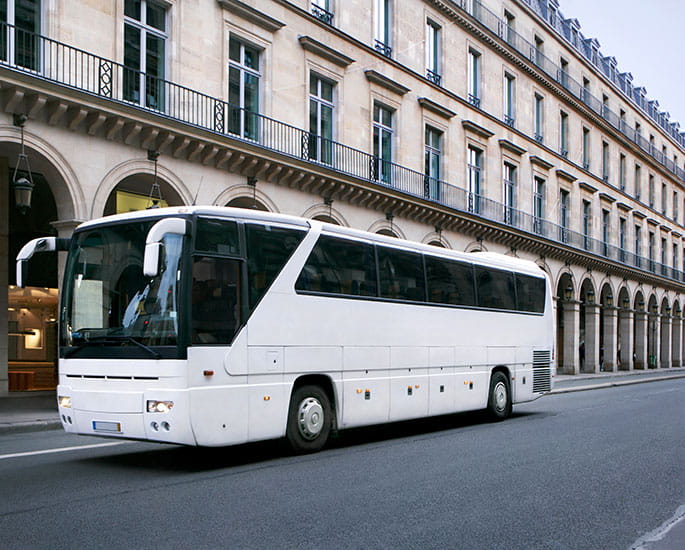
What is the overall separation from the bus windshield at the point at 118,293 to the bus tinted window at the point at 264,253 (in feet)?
3.49

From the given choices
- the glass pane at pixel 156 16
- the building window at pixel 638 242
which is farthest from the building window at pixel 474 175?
the building window at pixel 638 242

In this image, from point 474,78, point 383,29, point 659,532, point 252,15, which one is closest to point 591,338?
point 474,78

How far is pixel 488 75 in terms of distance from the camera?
3412cm

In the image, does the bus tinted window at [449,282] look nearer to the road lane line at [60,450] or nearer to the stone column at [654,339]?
the road lane line at [60,450]

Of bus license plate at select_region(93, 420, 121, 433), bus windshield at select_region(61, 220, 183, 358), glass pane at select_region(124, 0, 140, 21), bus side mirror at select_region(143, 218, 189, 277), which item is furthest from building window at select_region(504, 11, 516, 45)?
bus license plate at select_region(93, 420, 121, 433)

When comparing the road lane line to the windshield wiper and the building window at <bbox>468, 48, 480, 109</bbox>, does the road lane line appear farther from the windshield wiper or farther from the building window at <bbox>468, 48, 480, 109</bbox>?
the building window at <bbox>468, 48, 480, 109</bbox>

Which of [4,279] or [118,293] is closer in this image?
[118,293]

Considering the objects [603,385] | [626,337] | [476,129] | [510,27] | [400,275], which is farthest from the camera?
[626,337]

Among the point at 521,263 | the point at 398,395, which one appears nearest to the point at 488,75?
the point at 521,263

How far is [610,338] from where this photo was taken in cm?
4609

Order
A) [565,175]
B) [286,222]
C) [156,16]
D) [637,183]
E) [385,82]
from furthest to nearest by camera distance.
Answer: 1. [637,183]
2. [565,175]
3. [385,82]
4. [156,16]
5. [286,222]

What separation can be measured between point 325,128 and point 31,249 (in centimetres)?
1596

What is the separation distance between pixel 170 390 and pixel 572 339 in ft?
110

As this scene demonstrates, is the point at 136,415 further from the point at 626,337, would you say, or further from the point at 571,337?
the point at 626,337
